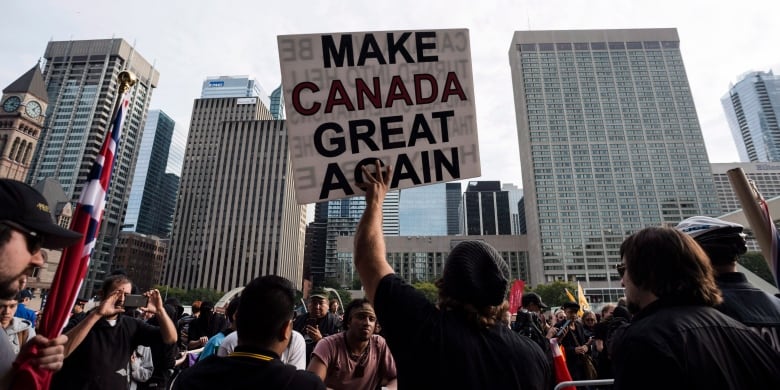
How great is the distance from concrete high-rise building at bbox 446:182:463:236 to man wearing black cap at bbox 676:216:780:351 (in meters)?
171

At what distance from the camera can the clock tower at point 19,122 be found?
7775 cm

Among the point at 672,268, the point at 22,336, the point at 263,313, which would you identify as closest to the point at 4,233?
the point at 263,313

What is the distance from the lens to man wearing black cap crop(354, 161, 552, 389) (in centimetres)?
167

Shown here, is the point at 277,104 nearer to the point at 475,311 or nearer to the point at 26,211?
the point at 26,211

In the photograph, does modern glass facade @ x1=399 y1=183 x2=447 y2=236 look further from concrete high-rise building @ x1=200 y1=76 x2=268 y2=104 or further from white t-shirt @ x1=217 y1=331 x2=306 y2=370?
white t-shirt @ x1=217 y1=331 x2=306 y2=370

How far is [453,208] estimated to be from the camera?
178625mm

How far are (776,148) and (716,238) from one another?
248 meters

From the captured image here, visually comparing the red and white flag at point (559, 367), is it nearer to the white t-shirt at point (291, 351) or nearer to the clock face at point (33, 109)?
the white t-shirt at point (291, 351)

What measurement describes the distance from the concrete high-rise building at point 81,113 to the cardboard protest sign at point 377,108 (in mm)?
125054

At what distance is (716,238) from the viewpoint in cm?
258

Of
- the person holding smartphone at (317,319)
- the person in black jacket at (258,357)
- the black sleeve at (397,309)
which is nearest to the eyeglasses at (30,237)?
the person in black jacket at (258,357)

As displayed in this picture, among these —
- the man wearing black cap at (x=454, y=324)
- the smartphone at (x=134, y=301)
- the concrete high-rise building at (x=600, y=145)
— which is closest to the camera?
the man wearing black cap at (x=454, y=324)

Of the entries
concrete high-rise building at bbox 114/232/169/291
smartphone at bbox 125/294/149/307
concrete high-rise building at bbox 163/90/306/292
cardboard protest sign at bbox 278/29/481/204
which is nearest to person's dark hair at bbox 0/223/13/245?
cardboard protest sign at bbox 278/29/481/204

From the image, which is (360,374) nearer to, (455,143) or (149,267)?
(455,143)
